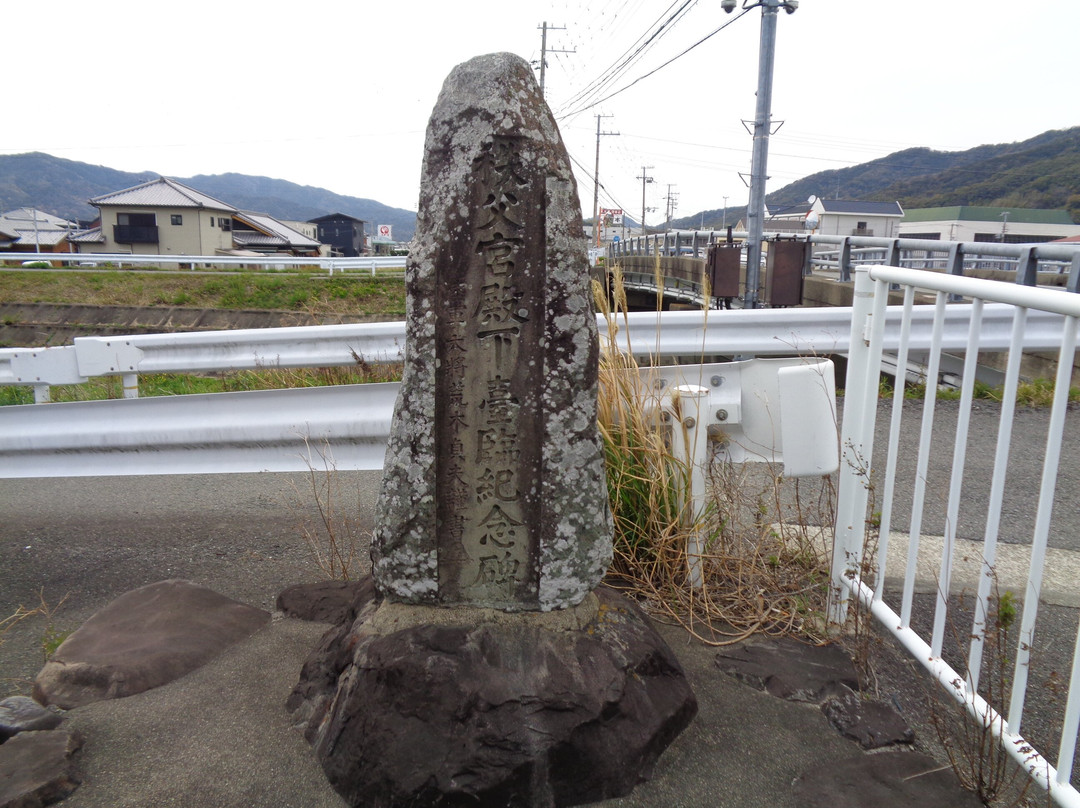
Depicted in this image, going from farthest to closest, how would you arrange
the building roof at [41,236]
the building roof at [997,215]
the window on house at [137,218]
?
1. the building roof at [41,236]
2. the building roof at [997,215]
3. the window on house at [137,218]

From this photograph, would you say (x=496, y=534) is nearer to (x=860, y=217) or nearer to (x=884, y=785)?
(x=884, y=785)

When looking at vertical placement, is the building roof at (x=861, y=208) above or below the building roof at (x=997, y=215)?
above

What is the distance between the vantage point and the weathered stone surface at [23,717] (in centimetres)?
206

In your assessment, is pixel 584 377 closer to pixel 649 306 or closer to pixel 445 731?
pixel 445 731

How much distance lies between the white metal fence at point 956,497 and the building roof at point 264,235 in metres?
50.0

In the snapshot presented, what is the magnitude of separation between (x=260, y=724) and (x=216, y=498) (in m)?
2.32

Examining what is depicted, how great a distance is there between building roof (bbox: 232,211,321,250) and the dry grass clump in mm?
49350

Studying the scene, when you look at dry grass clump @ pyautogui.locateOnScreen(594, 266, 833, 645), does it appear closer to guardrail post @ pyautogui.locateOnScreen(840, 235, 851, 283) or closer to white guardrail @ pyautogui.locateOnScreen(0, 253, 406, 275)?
guardrail post @ pyautogui.locateOnScreen(840, 235, 851, 283)

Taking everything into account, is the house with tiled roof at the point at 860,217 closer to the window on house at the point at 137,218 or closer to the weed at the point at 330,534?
the window on house at the point at 137,218

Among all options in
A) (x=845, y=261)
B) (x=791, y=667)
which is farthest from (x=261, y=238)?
(x=791, y=667)

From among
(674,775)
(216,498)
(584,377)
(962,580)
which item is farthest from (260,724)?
(962,580)

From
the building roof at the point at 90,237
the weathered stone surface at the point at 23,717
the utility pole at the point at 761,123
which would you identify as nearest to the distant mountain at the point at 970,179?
the utility pole at the point at 761,123

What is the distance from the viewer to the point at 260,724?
7.13 ft

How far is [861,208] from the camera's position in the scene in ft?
198
